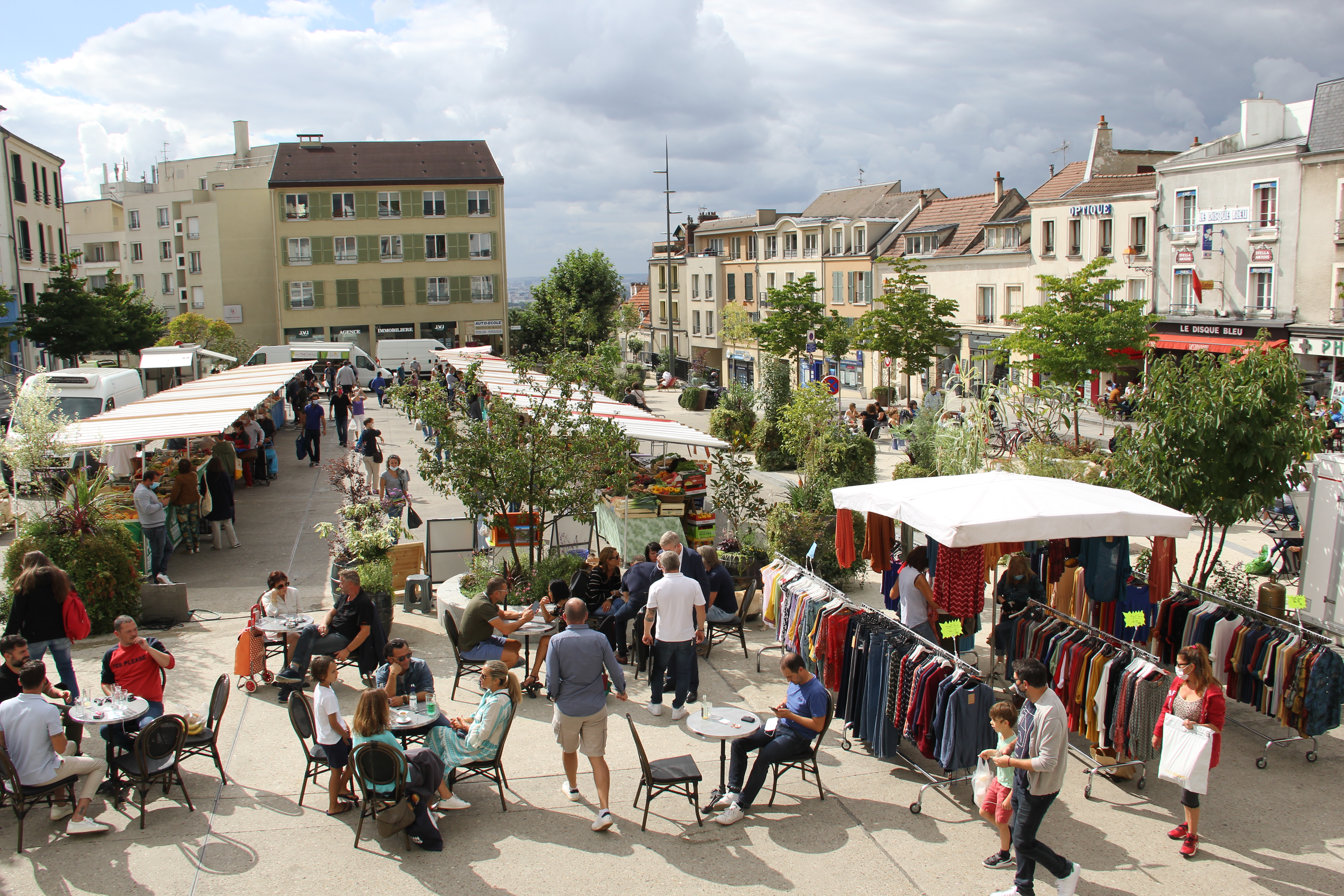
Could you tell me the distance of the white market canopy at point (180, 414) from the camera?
44.9ft

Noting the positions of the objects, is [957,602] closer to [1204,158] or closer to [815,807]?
[815,807]

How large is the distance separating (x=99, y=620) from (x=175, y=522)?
371cm

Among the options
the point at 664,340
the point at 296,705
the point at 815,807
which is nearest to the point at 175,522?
the point at 296,705

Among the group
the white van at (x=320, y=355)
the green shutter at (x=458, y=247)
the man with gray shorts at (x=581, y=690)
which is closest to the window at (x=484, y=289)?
the green shutter at (x=458, y=247)

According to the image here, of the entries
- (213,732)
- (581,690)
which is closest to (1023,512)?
(581,690)

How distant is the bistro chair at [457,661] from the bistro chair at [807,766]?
297 centimetres

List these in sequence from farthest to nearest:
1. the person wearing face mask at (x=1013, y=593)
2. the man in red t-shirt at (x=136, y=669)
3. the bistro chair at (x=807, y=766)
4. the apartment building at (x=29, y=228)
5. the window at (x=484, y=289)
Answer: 1. the window at (x=484, y=289)
2. the apartment building at (x=29, y=228)
3. the person wearing face mask at (x=1013, y=593)
4. the man in red t-shirt at (x=136, y=669)
5. the bistro chair at (x=807, y=766)

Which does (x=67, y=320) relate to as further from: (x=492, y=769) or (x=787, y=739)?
(x=787, y=739)

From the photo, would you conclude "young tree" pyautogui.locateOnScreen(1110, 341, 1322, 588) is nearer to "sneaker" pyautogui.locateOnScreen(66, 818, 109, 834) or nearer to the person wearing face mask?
the person wearing face mask

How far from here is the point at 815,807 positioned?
7.09 meters

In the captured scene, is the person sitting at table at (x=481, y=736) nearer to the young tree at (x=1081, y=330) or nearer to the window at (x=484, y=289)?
the young tree at (x=1081, y=330)

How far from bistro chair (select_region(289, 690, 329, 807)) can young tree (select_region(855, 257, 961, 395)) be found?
31.1 m

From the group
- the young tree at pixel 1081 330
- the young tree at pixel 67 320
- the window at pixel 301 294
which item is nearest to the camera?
the young tree at pixel 1081 330

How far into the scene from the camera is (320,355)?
39.6m
